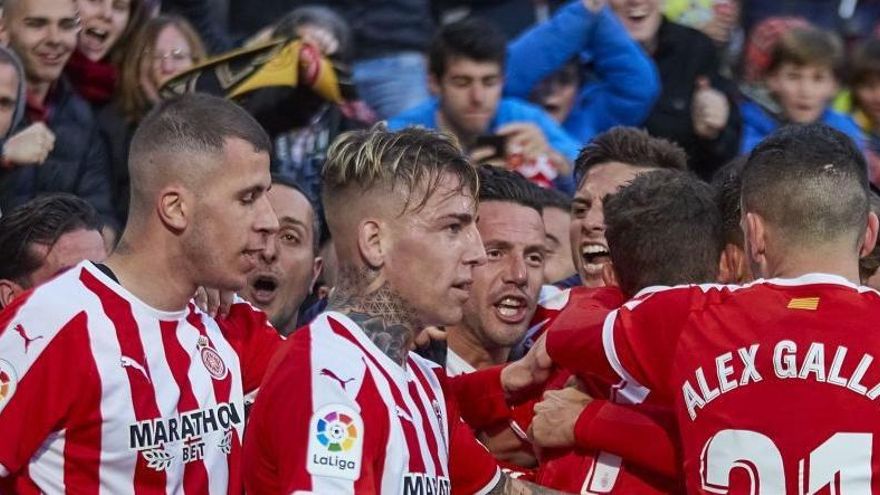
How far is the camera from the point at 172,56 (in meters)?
8.02

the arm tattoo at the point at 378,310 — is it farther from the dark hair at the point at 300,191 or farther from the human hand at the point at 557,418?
the dark hair at the point at 300,191

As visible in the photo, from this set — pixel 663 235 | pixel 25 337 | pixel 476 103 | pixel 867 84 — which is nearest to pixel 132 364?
pixel 25 337

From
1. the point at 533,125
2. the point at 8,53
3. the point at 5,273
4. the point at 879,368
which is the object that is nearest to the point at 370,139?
the point at 879,368

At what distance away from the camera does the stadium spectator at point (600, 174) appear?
18.5ft

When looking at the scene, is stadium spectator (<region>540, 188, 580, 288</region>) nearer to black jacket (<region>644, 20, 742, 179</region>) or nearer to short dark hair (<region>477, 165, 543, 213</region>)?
short dark hair (<region>477, 165, 543, 213</region>)

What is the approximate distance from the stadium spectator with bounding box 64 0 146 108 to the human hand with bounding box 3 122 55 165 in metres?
0.77

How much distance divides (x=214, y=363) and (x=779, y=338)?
1.54 meters

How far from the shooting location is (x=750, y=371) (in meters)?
4.23

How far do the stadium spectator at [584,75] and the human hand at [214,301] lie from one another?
4.08 metres

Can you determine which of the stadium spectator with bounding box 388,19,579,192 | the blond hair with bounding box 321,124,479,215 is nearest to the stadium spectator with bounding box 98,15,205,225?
the stadium spectator with bounding box 388,19,579,192

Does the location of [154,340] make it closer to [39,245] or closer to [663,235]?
[39,245]

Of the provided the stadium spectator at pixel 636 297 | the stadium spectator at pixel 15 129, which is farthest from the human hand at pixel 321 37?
the stadium spectator at pixel 636 297

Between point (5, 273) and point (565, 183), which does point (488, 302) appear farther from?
point (565, 183)

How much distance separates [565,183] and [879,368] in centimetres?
408
